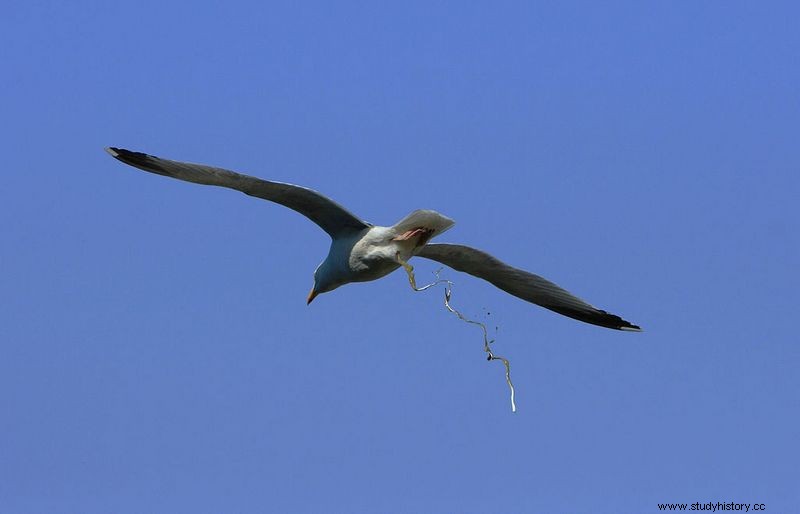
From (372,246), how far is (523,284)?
2.41m

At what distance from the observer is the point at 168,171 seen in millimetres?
12344

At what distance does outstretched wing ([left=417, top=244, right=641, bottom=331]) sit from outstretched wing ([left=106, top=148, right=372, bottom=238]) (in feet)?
4.06

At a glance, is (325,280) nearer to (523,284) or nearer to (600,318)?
(523,284)

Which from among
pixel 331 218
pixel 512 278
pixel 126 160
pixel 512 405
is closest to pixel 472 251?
pixel 512 278

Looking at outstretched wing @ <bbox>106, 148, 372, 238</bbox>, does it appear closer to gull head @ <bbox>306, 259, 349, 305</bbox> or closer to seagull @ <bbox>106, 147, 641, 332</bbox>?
seagull @ <bbox>106, 147, 641, 332</bbox>

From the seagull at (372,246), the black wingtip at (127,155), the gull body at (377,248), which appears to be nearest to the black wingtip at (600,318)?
the seagull at (372,246)

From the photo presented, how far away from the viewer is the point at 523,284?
47.9 feet

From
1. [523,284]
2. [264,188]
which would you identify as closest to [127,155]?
[264,188]

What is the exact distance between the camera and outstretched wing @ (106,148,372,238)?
12.2m

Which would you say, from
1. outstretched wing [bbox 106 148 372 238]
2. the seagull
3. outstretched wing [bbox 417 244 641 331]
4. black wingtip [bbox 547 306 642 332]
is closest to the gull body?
the seagull

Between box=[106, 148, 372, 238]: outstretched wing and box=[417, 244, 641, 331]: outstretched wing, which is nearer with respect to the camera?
box=[106, 148, 372, 238]: outstretched wing

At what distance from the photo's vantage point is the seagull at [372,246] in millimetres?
12320

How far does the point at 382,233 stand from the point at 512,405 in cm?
230

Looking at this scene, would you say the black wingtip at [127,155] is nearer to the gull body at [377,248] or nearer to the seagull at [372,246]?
the seagull at [372,246]
